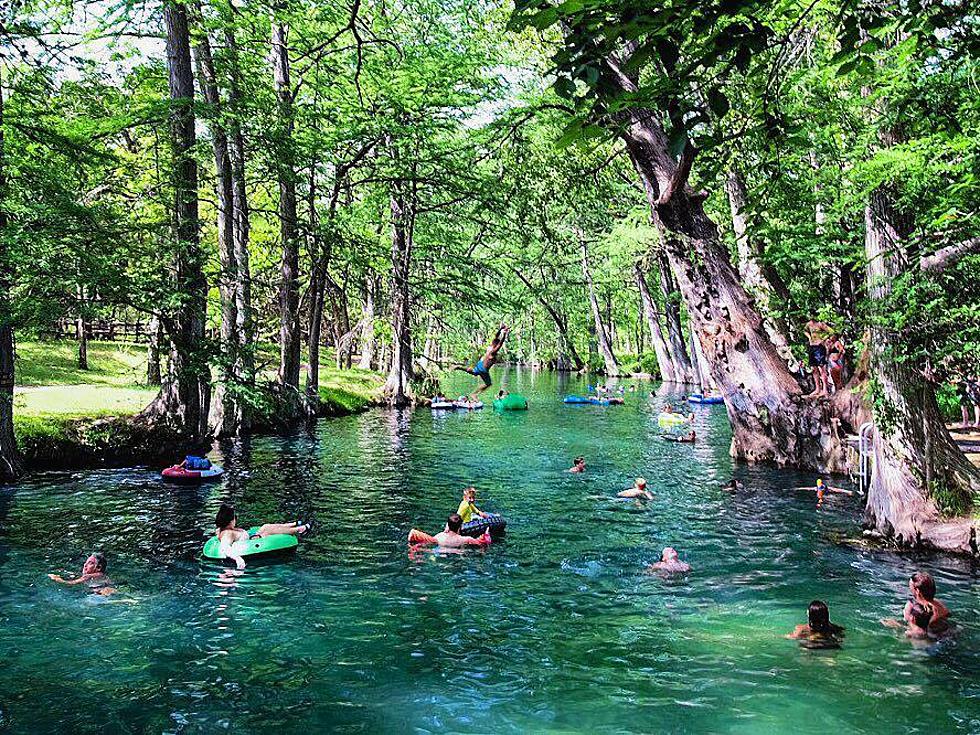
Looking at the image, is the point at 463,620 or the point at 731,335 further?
the point at 731,335

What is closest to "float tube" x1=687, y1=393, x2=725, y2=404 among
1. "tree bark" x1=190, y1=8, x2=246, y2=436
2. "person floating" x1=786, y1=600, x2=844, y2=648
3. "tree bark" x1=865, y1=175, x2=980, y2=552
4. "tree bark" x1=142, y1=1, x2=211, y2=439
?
"tree bark" x1=190, y1=8, x2=246, y2=436

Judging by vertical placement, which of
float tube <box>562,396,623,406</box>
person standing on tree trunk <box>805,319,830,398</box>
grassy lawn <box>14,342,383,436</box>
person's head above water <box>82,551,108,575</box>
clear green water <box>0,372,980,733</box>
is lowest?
clear green water <box>0,372,980,733</box>

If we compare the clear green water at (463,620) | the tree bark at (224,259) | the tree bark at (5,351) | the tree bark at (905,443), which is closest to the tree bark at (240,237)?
the tree bark at (224,259)

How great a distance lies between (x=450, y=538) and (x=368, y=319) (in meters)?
27.5

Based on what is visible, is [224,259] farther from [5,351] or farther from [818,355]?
[818,355]

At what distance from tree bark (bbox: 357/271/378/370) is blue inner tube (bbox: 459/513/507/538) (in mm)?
15773

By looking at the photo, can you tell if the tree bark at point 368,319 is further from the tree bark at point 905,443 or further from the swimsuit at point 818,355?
the tree bark at point 905,443

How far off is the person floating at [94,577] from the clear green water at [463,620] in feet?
0.69

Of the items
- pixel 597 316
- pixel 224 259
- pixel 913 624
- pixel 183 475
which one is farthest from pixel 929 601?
pixel 597 316

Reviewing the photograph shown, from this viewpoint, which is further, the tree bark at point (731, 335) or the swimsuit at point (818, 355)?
the swimsuit at point (818, 355)

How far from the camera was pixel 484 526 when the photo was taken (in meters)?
15.3

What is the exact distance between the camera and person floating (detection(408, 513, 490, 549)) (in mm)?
14625

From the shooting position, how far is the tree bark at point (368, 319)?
32.7m

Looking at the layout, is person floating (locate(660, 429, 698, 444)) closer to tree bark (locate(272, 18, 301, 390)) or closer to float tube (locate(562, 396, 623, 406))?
float tube (locate(562, 396, 623, 406))
